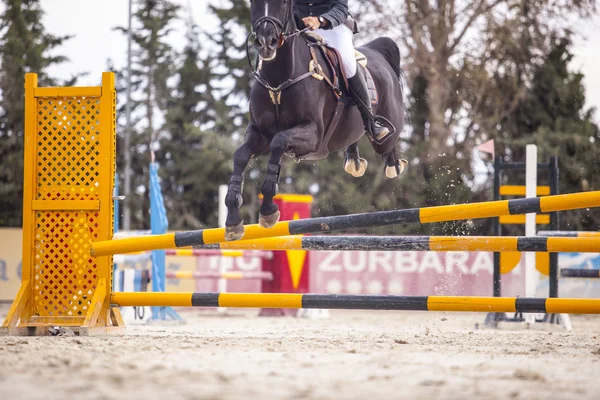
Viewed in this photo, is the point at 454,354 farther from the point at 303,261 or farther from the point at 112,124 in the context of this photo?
the point at 303,261

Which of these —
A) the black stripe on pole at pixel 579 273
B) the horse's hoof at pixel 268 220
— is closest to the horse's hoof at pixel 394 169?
the horse's hoof at pixel 268 220

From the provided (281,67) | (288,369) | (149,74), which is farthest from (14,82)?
(288,369)

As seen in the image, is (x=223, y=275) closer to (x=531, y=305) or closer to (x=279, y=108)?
(x=279, y=108)

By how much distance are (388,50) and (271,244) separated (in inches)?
85.8

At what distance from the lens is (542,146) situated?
16.5m

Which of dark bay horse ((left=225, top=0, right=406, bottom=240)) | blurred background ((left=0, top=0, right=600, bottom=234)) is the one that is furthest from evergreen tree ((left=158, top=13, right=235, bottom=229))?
dark bay horse ((left=225, top=0, right=406, bottom=240))

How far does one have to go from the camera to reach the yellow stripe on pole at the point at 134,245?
5008 mm

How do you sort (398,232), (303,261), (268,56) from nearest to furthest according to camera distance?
(268,56) → (303,261) → (398,232)

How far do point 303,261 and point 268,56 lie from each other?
6396 mm

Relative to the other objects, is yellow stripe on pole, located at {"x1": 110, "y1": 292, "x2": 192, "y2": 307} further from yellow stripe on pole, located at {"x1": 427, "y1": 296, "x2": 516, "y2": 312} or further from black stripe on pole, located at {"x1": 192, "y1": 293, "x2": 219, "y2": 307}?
yellow stripe on pole, located at {"x1": 427, "y1": 296, "x2": 516, "y2": 312}

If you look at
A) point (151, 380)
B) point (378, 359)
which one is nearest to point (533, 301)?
point (378, 359)

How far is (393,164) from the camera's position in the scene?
6.29 meters

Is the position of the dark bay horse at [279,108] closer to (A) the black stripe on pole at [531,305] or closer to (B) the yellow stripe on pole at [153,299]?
(B) the yellow stripe on pole at [153,299]

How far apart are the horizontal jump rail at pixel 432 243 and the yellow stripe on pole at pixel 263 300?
328 mm
